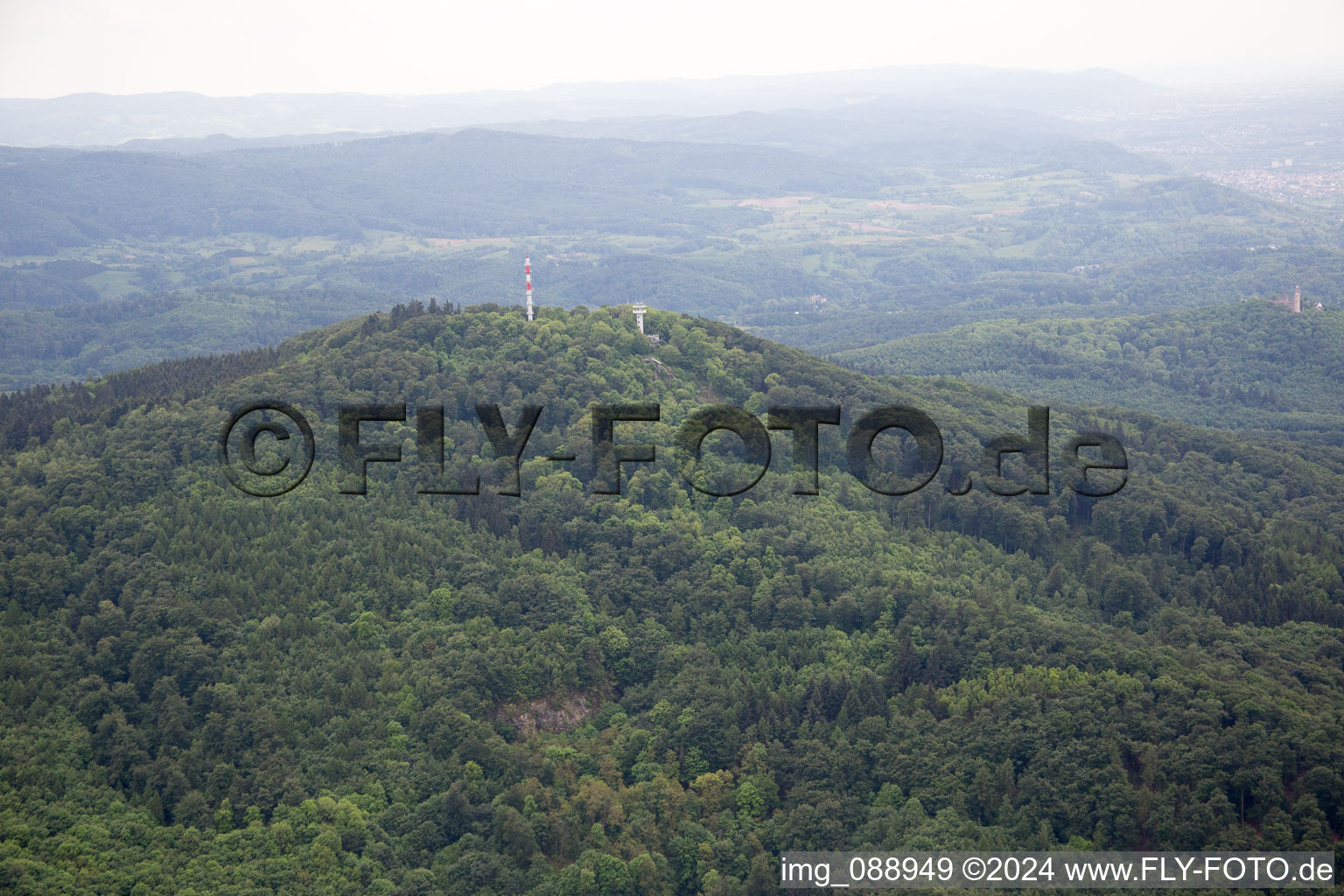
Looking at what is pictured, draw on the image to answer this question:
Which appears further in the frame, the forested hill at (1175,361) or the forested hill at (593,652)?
the forested hill at (1175,361)

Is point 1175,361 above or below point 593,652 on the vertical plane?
above

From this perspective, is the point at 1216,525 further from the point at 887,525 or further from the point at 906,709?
the point at 906,709

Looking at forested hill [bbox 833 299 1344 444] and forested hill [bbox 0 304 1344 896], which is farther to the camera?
forested hill [bbox 833 299 1344 444]

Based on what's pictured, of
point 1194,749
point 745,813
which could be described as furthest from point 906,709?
point 1194,749

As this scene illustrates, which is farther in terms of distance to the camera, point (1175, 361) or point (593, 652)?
point (1175, 361)
